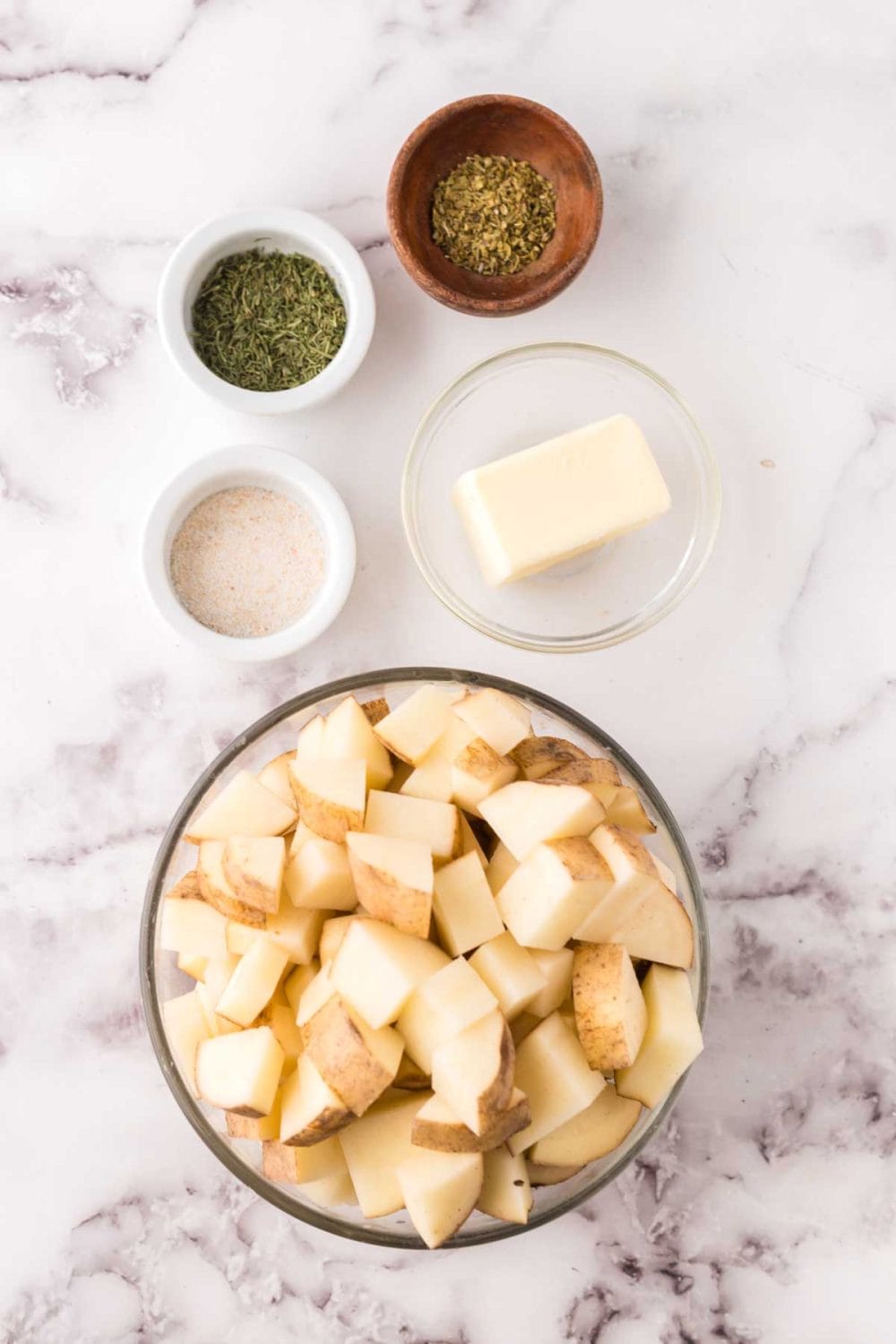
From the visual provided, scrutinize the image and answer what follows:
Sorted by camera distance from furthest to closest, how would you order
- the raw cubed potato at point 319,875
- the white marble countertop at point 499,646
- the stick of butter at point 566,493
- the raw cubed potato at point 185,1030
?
the white marble countertop at point 499,646 → the stick of butter at point 566,493 → the raw cubed potato at point 185,1030 → the raw cubed potato at point 319,875

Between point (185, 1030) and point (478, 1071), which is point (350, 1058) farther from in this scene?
point (185, 1030)

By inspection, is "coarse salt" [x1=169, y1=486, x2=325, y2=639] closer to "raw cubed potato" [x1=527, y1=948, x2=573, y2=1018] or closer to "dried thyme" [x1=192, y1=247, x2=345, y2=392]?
"dried thyme" [x1=192, y1=247, x2=345, y2=392]

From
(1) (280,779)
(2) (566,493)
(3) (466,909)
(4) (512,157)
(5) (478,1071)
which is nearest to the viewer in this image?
(5) (478,1071)

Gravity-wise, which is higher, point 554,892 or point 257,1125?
point 554,892

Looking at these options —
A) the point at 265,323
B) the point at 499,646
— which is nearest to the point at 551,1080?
the point at 499,646

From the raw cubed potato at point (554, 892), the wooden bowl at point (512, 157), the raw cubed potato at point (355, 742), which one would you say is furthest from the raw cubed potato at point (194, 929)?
the wooden bowl at point (512, 157)

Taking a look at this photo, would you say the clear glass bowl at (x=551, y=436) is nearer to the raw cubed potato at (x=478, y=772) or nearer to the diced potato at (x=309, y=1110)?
the raw cubed potato at (x=478, y=772)

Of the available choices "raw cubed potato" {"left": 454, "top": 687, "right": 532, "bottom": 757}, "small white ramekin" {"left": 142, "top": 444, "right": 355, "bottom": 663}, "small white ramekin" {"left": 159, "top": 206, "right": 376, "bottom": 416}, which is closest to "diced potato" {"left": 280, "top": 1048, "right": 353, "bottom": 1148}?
"raw cubed potato" {"left": 454, "top": 687, "right": 532, "bottom": 757}
